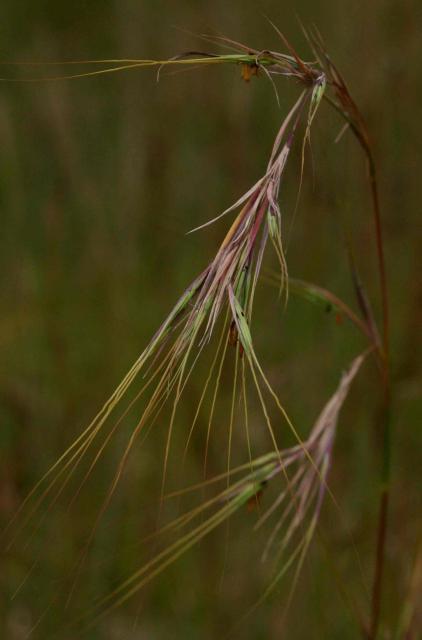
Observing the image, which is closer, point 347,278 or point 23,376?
point 23,376

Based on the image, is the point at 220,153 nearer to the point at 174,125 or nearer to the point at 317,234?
the point at 174,125

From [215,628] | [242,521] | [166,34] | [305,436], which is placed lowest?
[215,628]

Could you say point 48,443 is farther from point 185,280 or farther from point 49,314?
point 185,280

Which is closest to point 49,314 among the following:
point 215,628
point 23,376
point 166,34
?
point 23,376

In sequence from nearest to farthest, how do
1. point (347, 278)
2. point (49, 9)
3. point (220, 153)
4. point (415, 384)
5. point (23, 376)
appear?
point (415, 384) → point (23, 376) → point (347, 278) → point (220, 153) → point (49, 9)

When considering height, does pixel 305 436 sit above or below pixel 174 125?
below

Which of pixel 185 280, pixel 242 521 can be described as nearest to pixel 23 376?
pixel 185 280

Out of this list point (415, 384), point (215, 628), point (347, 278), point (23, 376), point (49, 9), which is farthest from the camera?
point (49, 9)
